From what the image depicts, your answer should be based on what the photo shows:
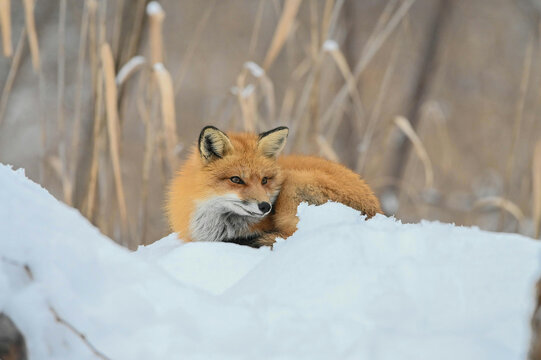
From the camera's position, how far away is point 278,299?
1.25 meters

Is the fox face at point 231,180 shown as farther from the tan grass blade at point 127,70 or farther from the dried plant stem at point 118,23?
the dried plant stem at point 118,23

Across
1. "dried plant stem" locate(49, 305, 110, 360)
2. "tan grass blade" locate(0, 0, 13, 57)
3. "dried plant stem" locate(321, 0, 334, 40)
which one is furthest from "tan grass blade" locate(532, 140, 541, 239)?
"tan grass blade" locate(0, 0, 13, 57)

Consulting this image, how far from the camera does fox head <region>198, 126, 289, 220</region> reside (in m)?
2.33

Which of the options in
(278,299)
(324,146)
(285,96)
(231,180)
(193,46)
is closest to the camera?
(278,299)

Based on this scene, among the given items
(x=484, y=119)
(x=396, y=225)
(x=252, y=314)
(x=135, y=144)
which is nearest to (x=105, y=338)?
(x=252, y=314)

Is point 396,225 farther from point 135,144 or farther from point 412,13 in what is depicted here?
point 412,13

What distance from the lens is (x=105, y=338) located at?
110 centimetres

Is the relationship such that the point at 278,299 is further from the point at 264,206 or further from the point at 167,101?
the point at 167,101

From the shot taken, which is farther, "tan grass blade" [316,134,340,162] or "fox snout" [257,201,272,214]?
"tan grass blade" [316,134,340,162]

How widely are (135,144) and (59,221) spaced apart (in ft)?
17.6

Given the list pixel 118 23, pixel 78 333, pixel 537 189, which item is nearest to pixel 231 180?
pixel 118 23

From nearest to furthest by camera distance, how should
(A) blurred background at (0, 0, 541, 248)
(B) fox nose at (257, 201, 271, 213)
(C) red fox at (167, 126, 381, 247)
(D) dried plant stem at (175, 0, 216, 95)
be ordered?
1. (B) fox nose at (257, 201, 271, 213)
2. (C) red fox at (167, 126, 381, 247)
3. (A) blurred background at (0, 0, 541, 248)
4. (D) dried plant stem at (175, 0, 216, 95)

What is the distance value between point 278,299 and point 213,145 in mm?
1253

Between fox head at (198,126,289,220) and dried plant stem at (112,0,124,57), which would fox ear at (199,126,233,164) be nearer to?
fox head at (198,126,289,220)
